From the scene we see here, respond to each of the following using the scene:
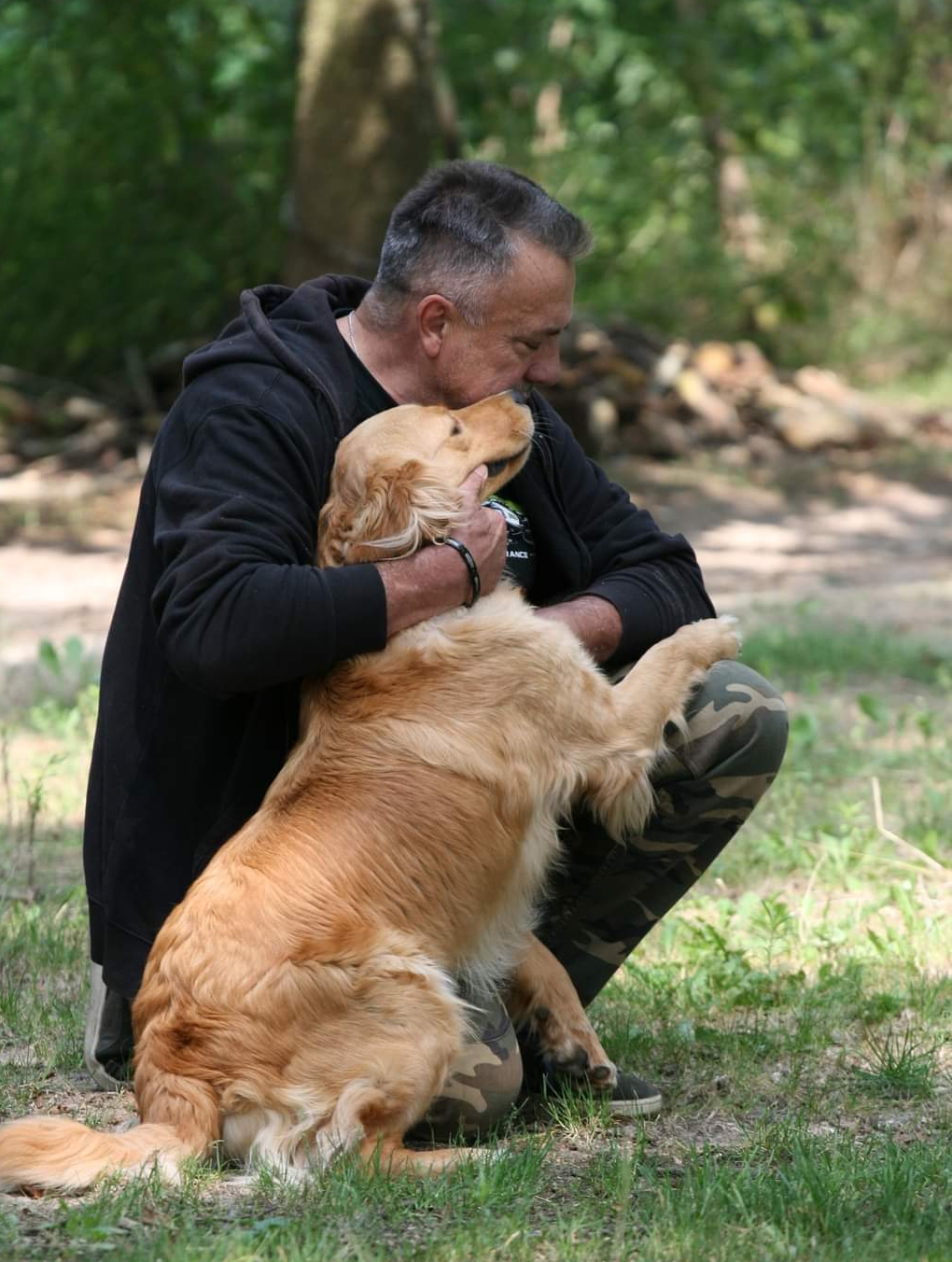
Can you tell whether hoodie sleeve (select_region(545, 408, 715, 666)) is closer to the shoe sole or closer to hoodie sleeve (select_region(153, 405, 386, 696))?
hoodie sleeve (select_region(153, 405, 386, 696))

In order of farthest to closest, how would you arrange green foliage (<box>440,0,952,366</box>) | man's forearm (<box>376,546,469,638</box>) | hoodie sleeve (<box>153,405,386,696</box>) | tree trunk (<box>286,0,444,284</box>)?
green foliage (<box>440,0,952,366</box>) → tree trunk (<box>286,0,444,284</box>) → man's forearm (<box>376,546,469,638</box>) → hoodie sleeve (<box>153,405,386,696</box>)

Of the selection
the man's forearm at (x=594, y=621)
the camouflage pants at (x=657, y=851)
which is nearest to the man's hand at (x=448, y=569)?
the man's forearm at (x=594, y=621)

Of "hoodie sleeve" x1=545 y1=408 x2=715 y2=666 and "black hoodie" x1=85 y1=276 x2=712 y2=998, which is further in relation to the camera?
"hoodie sleeve" x1=545 y1=408 x2=715 y2=666

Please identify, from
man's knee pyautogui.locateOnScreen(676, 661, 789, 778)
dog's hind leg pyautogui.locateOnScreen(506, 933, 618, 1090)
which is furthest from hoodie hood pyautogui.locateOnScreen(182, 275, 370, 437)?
dog's hind leg pyautogui.locateOnScreen(506, 933, 618, 1090)

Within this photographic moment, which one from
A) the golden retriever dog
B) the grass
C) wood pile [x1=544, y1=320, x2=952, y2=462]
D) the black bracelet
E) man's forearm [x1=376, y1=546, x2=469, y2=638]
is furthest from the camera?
wood pile [x1=544, y1=320, x2=952, y2=462]

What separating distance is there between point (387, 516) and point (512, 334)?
61 centimetres

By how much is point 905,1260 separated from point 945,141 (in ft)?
57.7

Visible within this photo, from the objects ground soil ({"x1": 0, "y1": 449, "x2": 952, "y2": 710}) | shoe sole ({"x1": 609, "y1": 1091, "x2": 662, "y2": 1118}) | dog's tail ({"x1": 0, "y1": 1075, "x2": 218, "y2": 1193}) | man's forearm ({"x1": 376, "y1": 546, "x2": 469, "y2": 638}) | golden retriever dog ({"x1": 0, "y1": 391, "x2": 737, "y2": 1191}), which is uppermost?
man's forearm ({"x1": 376, "y1": 546, "x2": 469, "y2": 638})

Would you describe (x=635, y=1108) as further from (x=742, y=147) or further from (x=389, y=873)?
(x=742, y=147)

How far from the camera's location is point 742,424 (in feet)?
45.4

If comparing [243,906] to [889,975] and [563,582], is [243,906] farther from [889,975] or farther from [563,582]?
[889,975]

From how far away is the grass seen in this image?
8.41 ft

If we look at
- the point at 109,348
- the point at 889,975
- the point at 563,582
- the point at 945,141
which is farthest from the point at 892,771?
the point at 945,141

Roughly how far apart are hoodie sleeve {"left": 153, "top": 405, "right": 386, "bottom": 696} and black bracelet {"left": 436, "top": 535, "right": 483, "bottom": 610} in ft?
0.76
